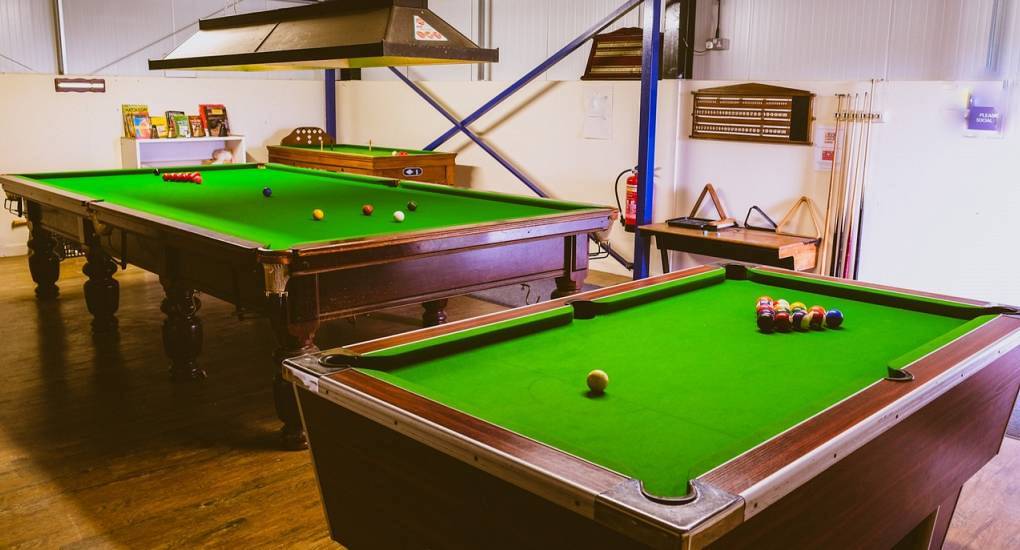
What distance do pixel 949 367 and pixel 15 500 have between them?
2849 millimetres

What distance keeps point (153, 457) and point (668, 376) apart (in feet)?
7.15

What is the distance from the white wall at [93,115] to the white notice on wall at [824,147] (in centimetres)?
546

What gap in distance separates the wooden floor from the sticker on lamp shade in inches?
68.5

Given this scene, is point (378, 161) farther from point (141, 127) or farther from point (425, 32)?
point (425, 32)

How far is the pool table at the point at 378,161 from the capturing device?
22.9 ft

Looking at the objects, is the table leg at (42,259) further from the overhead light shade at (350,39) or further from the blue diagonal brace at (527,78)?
the blue diagonal brace at (527,78)

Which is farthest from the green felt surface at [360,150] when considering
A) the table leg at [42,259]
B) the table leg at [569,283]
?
the table leg at [569,283]

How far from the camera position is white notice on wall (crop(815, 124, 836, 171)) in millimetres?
5176

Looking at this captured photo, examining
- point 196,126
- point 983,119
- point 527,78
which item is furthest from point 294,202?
point 196,126

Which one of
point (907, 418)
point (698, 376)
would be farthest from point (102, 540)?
point (907, 418)

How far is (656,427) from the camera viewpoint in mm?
1600

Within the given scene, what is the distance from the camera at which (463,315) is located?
5246mm

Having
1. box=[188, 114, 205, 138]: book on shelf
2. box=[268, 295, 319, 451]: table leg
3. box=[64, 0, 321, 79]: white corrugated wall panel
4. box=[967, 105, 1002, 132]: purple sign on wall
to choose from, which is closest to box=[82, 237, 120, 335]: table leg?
box=[268, 295, 319, 451]: table leg

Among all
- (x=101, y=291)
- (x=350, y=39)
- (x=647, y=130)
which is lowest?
(x=101, y=291)
